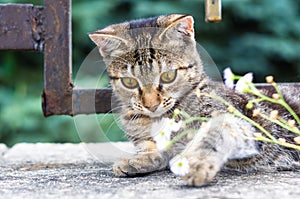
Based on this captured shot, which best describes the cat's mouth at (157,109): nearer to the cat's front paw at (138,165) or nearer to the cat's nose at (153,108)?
the cat's nose at (153,108)

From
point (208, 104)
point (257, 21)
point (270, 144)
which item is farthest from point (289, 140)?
point (257, 21)

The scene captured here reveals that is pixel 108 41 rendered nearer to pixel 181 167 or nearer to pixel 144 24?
pixel 144 24

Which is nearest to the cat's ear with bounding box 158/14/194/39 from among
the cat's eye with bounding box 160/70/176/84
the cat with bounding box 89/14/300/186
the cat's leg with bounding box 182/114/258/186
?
the cat with bounding box 89/14/300/186

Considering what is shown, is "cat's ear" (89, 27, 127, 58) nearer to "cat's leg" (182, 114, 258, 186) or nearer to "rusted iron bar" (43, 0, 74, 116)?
"rusted iron bar" (43, 0, 74, 116)

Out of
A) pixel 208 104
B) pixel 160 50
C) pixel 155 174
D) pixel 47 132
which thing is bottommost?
pixel 47 132

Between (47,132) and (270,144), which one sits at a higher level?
(270,144)

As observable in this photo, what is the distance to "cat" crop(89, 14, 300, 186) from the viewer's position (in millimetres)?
1782

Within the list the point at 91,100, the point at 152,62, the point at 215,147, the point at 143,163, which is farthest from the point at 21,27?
the point at 215,147

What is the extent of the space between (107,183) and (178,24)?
582 mm

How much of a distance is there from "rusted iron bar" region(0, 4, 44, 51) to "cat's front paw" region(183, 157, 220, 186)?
1.04m

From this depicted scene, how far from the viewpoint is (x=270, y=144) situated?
6.19 ft

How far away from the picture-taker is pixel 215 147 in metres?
1.60

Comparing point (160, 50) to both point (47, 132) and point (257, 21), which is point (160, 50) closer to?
point (47, 132)

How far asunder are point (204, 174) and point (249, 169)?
0.39 m
